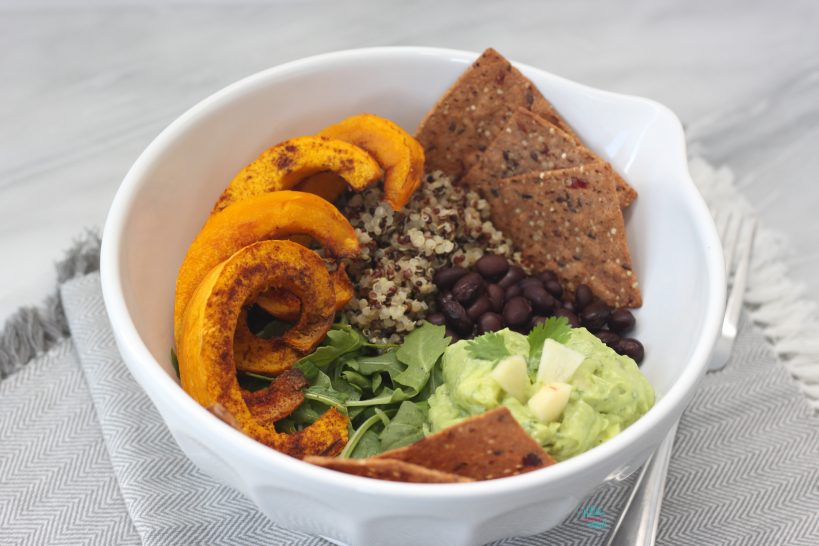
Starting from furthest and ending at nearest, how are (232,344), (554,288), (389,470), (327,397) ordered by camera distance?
(554,288), (327,397), (232,344), (389,470)

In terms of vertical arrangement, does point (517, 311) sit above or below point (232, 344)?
below

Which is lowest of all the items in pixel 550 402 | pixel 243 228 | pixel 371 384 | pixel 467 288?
pixel 371 384

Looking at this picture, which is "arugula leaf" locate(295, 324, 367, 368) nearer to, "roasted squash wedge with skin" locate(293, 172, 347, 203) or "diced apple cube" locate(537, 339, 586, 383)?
"roasted squash wedge with skin" locate(293, 172, 347, 203)

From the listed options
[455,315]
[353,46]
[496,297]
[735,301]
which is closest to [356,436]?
[455,315]

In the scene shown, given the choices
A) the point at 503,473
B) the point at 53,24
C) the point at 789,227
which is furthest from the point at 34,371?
the point at 789,227

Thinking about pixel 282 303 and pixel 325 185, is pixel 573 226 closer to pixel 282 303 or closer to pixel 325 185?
pixel 325 185

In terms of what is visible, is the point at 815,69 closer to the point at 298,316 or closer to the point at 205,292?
the point at 298,316

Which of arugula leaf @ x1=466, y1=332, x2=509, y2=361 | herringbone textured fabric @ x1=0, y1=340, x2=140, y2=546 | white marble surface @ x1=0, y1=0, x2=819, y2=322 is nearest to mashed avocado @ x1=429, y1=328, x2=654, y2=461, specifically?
arugula leaf @ x1=466, y1=332, x2=509, y2=361
